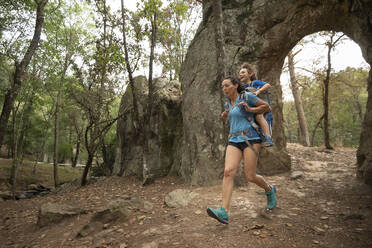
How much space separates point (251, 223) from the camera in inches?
122

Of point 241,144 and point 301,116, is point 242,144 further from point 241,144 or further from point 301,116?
point 301,116

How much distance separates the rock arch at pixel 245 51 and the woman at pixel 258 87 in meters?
2.31

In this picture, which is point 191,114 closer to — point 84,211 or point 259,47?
point 259,47

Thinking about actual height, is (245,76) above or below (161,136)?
above

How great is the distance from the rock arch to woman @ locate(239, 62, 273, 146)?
231 cm

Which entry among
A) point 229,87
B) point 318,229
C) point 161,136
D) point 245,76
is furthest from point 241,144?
point 161,136

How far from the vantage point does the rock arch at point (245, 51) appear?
5.64 m

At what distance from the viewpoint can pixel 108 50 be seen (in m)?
7.95

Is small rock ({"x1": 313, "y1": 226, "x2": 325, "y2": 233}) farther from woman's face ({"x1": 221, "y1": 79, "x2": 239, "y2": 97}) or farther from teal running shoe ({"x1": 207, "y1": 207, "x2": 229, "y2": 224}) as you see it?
woman's face ({"x1": 221, "y1": 79, "x2": 239, "y2": 97})

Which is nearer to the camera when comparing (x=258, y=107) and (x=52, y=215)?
(x=258, y=107)

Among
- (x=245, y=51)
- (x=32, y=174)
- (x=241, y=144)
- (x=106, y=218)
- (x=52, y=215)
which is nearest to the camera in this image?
(x=241, y=144)

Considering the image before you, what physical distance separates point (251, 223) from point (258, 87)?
2213 millimetres

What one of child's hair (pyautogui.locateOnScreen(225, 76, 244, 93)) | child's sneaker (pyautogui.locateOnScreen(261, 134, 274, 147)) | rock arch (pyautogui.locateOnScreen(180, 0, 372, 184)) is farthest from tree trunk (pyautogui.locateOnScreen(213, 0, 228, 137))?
child's sneaker (pyautogui.locateOnScreen(261, 134, 274, 147))

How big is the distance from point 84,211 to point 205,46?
621 cm
